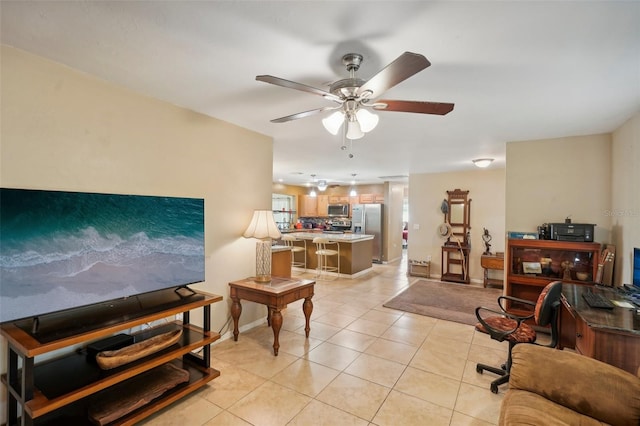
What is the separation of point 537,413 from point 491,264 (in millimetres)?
4650

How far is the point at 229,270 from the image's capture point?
3328 millimetres

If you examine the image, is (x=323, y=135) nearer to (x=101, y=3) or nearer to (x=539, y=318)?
(x=101, y=3)

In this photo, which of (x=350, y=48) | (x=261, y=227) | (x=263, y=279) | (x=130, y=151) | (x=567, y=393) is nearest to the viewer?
(x=567, y=393)

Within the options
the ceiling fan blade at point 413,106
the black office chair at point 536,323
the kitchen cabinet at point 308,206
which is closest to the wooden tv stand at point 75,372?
the ceiling fan blade at point 413,106

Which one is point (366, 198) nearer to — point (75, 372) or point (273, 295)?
point (273, 295)

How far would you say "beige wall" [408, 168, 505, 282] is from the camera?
19.9ft

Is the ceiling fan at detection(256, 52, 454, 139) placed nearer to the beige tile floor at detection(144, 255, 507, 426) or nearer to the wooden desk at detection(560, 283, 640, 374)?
the wooden desk at detection(560, 283, 640, 374)

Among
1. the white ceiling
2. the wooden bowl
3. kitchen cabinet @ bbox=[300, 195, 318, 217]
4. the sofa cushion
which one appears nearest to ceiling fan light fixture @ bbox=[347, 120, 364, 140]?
the white ceiling

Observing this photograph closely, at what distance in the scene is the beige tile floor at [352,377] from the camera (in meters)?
2.09

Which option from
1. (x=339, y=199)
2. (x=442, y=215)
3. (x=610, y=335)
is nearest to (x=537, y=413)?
(x=610, y=335)

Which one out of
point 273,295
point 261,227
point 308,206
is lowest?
point 273,295

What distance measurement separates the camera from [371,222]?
8328 millimetres

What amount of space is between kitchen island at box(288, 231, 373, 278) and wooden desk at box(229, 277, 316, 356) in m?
3.18

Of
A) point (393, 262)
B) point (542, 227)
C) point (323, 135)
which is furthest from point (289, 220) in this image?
point (542, 227)
